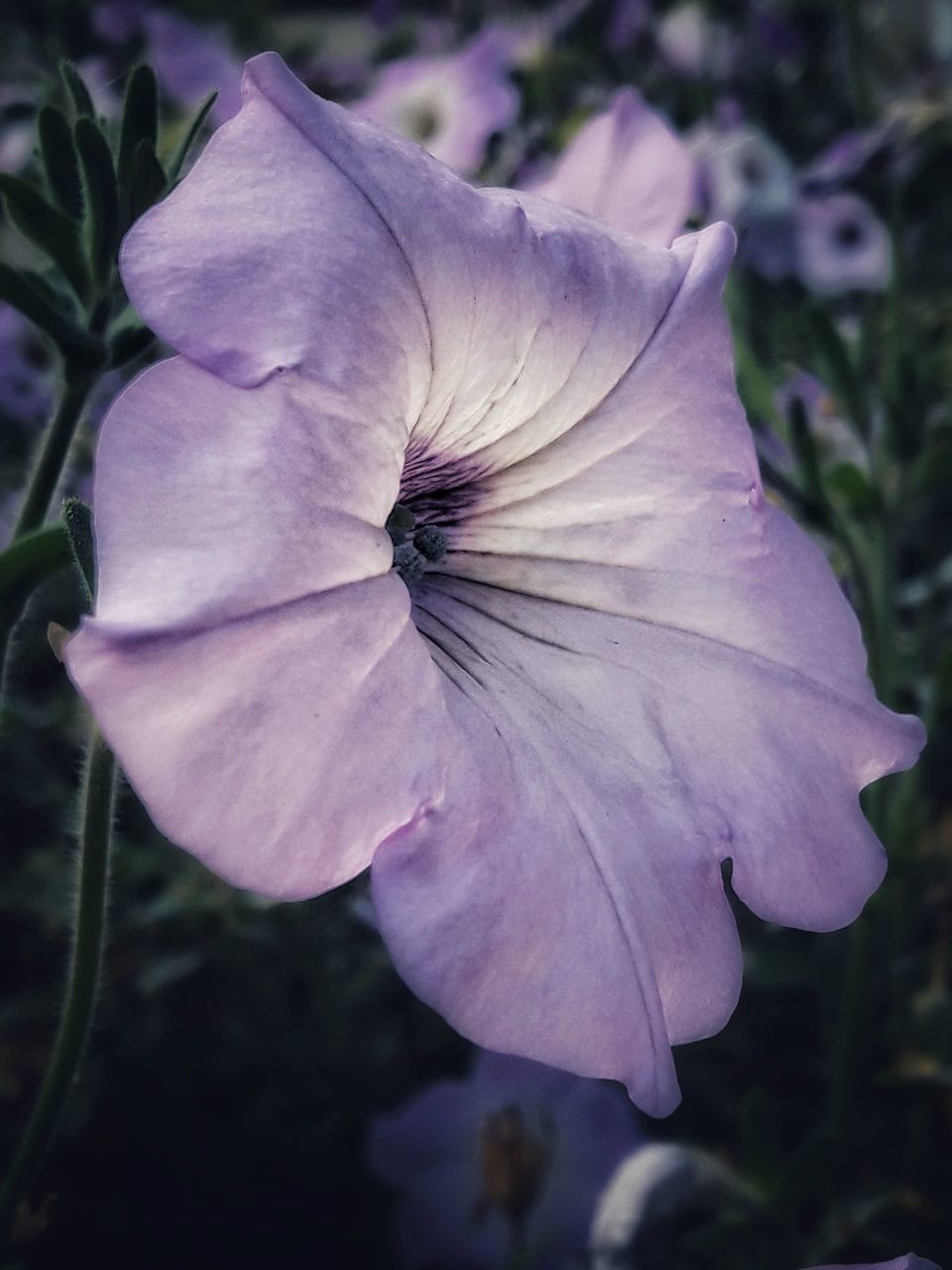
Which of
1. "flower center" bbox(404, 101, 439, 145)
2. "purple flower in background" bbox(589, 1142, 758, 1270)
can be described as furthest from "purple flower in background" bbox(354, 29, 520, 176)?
"purple flower in background" bbox(589, 1142, 758, 1270)

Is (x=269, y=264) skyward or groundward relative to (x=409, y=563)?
skyward

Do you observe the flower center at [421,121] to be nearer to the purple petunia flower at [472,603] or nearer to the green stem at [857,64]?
the green stem at [857,64]

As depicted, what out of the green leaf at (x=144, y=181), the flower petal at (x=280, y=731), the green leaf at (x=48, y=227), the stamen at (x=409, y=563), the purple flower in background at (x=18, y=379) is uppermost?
the green leaf at (x=144, y=181)

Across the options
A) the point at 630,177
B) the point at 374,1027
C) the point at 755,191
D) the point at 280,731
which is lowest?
the point at 374,1027

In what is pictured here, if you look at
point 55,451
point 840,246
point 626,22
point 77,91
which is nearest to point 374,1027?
point 55,451

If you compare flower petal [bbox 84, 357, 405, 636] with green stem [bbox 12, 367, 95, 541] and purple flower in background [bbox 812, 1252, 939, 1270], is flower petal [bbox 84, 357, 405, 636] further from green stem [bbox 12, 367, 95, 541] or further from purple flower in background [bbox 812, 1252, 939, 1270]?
purple flower in background [bbox 812, 1252, 939, 1270]

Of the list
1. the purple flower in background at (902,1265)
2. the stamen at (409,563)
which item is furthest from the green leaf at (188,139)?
the purple flower in background at (902,1265)

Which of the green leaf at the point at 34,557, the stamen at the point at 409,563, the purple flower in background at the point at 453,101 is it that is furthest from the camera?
the purple flower in background at the point at 453,101

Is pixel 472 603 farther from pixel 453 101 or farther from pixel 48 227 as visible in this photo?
pixel 453 101
